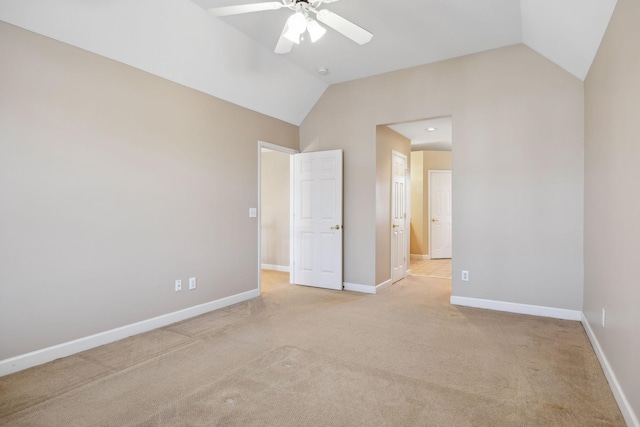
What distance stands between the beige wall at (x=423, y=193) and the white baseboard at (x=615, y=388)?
5382mm

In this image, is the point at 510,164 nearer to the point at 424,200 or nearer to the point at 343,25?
the point at 343,25

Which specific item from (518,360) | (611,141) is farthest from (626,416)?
(611,141)

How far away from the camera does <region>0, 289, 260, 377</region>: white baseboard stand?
2.54 meters

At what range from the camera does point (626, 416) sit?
6.31ft

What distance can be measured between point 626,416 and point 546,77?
3290mm

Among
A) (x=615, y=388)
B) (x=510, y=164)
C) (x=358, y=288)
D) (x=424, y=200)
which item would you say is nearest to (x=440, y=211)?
(x=424, y=200)

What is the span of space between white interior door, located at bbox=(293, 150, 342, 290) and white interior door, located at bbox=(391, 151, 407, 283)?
38.3 inches

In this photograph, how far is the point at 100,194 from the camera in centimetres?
303

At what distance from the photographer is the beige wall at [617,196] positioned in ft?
6.16

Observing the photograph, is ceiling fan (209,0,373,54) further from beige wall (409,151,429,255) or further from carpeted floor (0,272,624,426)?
beige wall (409,151,429,255)

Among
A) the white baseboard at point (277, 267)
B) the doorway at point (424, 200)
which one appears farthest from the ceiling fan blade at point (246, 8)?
the doorway at point (424, 200)

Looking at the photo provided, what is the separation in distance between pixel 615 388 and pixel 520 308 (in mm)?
1828

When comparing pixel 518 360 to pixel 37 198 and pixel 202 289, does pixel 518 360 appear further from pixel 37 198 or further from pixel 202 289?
pixel 37 198

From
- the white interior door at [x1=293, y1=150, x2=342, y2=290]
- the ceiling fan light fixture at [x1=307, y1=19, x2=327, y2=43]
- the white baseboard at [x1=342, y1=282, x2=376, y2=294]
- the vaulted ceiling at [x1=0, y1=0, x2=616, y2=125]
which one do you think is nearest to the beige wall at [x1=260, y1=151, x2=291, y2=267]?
the white interior door at [x1=293, y1=150, x2=342, y2=290]
